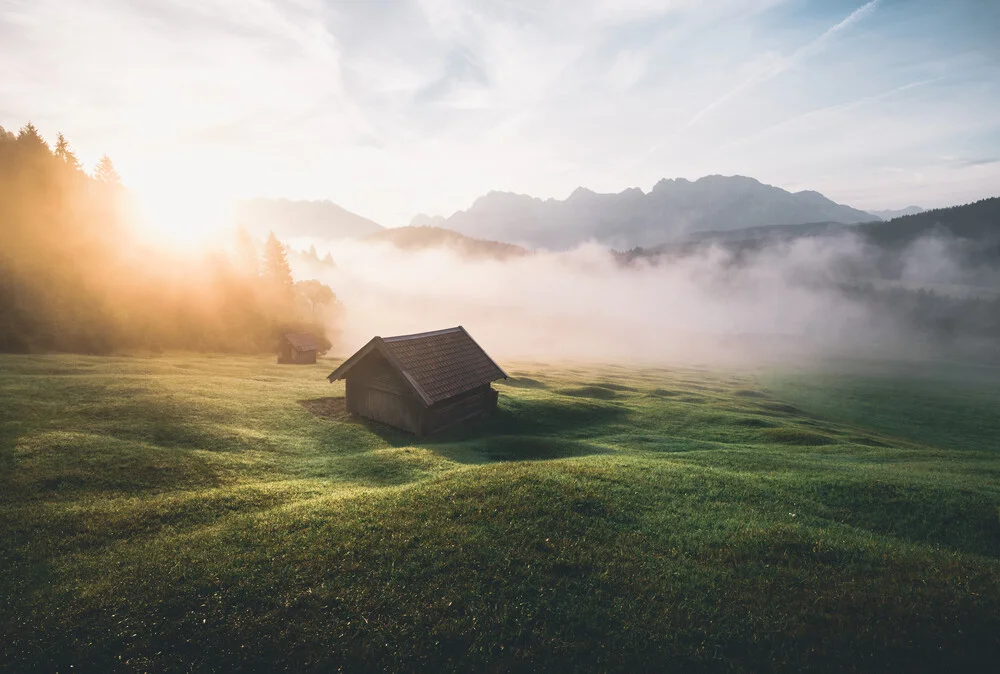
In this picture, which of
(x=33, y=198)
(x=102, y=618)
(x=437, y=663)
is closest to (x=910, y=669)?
(x=437, y=663)

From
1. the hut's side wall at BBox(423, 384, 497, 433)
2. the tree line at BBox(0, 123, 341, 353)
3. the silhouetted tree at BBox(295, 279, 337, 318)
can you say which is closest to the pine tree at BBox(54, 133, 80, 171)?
the tree line at BBox(0, 123, 341, 353)

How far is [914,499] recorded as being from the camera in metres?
15.0

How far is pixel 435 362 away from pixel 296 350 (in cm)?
4236

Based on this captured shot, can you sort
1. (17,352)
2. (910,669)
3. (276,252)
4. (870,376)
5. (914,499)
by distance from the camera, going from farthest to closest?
1. (276,252)
2. (870,376)
3. (17,352)
4. (914,499)
5. (910,669)

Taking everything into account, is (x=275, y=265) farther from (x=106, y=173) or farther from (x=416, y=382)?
(x=416, y=382)

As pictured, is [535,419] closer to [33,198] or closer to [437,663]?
[437,663]

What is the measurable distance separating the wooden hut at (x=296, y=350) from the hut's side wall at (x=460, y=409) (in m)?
41.5

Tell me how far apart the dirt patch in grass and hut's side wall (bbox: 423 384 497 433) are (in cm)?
691

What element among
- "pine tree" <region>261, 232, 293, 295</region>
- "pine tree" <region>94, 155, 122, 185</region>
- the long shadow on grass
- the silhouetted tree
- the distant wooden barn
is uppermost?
"pine tree" <region>94, 155, 122, 185</region>

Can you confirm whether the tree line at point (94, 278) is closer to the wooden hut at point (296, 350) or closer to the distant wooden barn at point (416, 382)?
the wooden hut at point (296, 350)

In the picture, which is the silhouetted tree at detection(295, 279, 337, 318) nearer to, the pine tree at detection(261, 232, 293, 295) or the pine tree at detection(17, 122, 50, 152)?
the pine tree at detection(261, 232, 293, 295)

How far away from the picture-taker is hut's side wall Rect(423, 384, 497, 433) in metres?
27.2

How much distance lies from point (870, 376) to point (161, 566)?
137189 mm

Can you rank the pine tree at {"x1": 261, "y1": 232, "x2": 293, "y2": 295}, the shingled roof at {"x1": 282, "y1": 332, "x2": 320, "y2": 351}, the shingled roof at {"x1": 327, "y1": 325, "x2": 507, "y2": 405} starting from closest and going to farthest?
the shingled roof at {"x1": 327, "y1": 325, "x2": 507, "y2": 405} < the shingled roof at {"x1": 282, "y1": 332, "x2": 320, "y2": 351} < the pine tree at {"x1": 261, "y1": 232, "x2": 293, "y2": 295}
